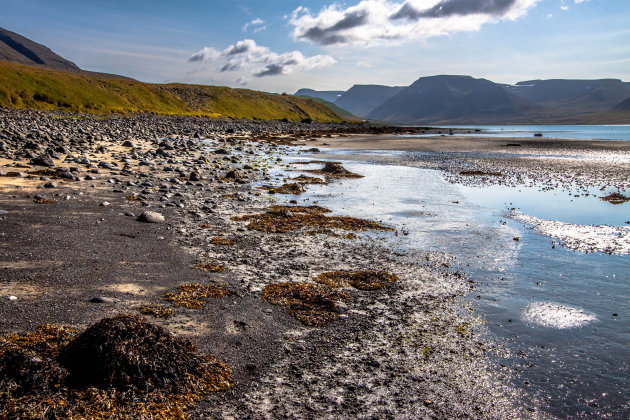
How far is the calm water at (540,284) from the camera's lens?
5.54 m

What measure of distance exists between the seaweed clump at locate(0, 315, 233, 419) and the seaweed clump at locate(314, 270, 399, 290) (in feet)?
12.1

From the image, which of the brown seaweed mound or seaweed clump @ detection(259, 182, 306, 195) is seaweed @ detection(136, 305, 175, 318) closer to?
seaweed clump @ detection(259, 182, 306, 195)

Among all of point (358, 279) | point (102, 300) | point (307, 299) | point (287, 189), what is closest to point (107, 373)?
point (102, 300)

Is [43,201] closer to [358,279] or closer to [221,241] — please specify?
[221,241]

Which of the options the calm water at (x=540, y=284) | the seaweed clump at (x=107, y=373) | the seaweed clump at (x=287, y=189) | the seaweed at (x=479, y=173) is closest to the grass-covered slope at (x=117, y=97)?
the seaweed clump at (x=287, y=189)

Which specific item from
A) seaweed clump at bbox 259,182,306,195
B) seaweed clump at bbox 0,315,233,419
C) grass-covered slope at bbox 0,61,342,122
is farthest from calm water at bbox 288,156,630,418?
grass-covered slope at bbox 0,61,342,122

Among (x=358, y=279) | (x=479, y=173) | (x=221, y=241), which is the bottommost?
(x=358, y=279)

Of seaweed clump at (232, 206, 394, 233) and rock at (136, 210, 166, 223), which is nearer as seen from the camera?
rock at (136, 210, 166, 223)

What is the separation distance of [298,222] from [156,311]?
7323 mm

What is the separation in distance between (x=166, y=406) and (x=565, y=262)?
10263 millimetres

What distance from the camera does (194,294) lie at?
7.56 m

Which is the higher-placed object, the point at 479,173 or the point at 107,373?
the point at 479,173

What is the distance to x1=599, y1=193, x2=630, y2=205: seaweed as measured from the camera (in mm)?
18734

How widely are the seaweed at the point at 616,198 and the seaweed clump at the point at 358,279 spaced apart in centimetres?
1573
